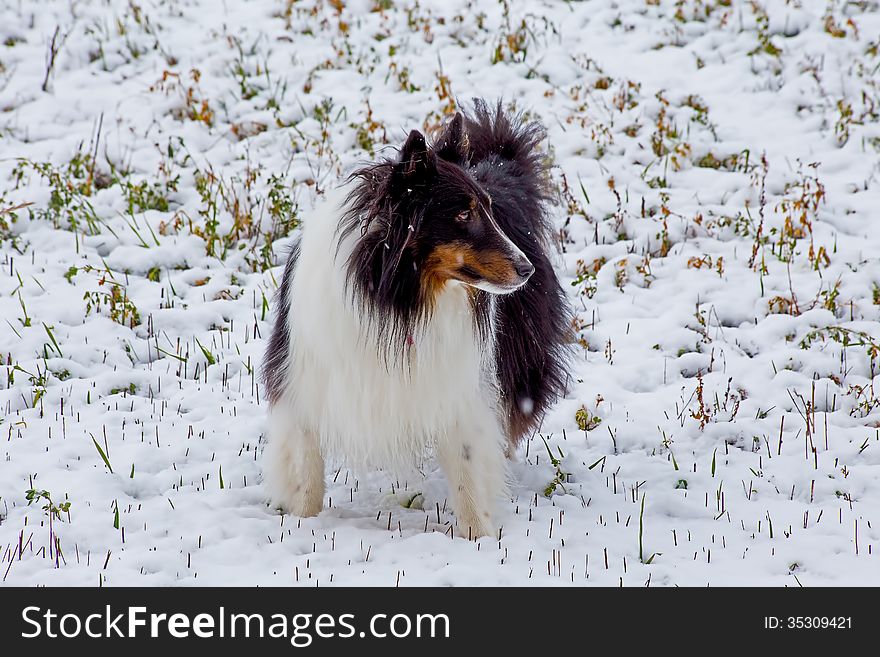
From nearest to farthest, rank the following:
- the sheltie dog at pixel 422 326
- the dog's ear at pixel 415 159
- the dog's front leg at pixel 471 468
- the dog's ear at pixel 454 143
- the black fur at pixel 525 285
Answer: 1. the dog's ear at pixel 415 159
2. the sheltie dog at pixel 422 326
3. the dog's ear at pixel 454 143
4. the dog's front leg at pixel 471 468
5. the black fur at pixel 525 285

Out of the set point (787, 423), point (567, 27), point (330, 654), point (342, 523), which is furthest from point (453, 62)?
point (330, 654)

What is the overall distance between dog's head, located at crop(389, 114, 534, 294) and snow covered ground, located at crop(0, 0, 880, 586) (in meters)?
1.21

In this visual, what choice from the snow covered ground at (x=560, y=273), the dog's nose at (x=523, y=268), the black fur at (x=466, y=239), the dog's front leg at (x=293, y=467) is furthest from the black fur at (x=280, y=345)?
the dog's nose at (x=523, y=268)

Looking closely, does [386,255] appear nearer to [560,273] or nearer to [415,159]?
[415,159]

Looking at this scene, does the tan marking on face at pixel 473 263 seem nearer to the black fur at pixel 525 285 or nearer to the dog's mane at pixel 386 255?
the dog's mane at pixel 386 255

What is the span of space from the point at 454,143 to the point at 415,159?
484 mm

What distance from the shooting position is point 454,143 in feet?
13.3

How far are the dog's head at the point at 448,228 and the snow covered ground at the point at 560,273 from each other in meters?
1.21

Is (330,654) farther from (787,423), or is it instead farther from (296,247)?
(787,423)

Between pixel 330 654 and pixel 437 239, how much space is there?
1.60 metres

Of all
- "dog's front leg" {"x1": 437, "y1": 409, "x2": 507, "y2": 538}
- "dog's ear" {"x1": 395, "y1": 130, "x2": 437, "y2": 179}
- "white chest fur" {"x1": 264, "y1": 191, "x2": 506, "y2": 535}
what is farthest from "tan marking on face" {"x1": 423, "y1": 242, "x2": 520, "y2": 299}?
"dog's front leg" {"x1": 437, "y1": 409, "x2": 507, "y2": 538}

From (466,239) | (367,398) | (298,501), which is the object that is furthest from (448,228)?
(298,501)

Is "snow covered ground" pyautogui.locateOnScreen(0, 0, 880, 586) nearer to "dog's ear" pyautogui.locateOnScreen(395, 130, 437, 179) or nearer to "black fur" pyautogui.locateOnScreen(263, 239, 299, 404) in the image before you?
"black fur" pyautogui.locateOnScreen(263, 239, 299, 404)

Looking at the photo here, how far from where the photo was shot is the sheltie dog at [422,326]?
3709mm
